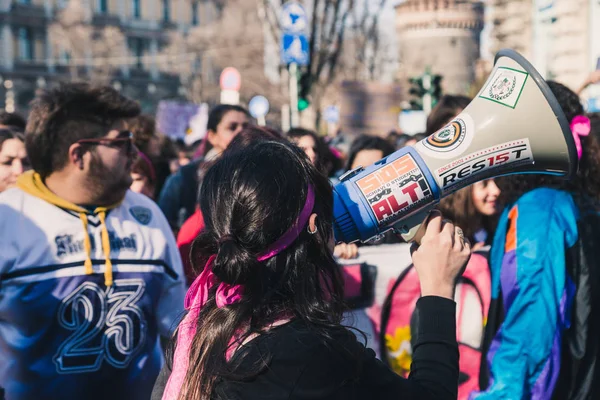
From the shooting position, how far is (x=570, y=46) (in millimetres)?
19219

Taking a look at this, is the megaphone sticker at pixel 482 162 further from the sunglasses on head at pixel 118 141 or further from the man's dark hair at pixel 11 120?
the man's dark hair at pixel 11 120

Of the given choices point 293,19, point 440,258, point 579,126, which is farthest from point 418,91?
point 440,258

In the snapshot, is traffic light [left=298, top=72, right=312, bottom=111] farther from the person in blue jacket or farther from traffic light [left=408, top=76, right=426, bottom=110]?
the person in blue jacket

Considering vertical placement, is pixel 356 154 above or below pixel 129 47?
below

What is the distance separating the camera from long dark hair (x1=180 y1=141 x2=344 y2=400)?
1467mm

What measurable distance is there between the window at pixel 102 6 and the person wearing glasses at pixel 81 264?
5843 cm

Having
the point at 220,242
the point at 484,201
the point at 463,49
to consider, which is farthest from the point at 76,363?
the point at 463,49

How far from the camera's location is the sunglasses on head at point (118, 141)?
2.62 m

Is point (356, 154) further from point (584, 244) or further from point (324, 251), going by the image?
point (324, 251)

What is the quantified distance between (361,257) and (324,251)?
1.63 meters

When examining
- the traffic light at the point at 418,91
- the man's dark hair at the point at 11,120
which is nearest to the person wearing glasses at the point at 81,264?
the man's dark hair at the point at 11,120

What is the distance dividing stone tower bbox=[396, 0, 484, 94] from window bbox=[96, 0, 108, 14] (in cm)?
2553

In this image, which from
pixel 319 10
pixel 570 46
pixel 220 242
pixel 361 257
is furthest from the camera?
pixel 570 46

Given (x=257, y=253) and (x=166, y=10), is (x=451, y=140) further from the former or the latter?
(x=166, y=10)
